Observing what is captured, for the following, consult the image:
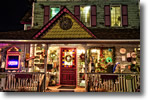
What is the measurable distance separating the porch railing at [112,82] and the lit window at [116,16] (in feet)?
9.41

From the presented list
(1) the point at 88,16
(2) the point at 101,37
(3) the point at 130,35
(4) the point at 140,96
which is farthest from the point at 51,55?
(4) the point at 140,96

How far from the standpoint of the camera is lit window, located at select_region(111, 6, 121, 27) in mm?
9117

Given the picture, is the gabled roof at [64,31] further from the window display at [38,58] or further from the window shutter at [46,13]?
the window display at [38,58]

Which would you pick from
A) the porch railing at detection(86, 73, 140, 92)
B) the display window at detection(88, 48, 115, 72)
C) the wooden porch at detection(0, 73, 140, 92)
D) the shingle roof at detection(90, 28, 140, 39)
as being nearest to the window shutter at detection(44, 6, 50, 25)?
the shingle roof at detection(90, 28, 140, 39)

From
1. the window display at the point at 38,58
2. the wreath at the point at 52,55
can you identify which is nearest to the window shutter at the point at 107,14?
the wreath at the point at 52,55

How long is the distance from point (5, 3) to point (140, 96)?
5.65 meters

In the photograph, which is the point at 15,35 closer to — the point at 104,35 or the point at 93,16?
the point at 104,35

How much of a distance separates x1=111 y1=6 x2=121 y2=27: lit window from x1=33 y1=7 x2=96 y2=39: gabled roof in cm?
246

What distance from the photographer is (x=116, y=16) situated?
30.0ft

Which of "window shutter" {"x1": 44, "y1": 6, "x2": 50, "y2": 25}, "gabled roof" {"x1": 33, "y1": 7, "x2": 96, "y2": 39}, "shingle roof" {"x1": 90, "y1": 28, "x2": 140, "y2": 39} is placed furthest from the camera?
"window shutter" {"x1": 44, "y1": 6, "x2": 50, "y2": 25}

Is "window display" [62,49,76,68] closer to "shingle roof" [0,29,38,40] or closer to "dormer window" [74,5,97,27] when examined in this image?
"dormer window" [74,5,97,27]

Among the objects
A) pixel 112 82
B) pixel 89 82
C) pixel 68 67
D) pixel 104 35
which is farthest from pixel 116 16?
pixel 89 82

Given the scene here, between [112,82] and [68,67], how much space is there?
279cm

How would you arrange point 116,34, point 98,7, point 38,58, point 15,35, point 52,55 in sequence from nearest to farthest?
point 15,35, point 116,34, point 98,7, point 38,58, point 52,55
